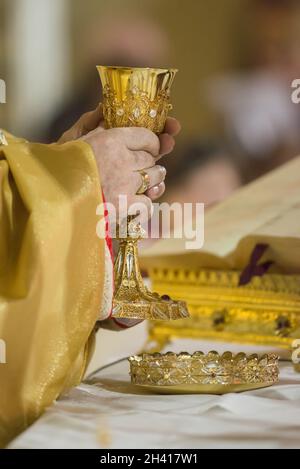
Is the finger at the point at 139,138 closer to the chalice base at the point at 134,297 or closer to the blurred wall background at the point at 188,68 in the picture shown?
the chalice base at the point at 134,297

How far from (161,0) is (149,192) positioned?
8.64 feet

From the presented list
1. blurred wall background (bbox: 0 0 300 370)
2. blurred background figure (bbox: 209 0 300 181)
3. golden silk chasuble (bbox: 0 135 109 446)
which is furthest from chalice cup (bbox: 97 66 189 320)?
blurred background figure (bbox: 209 0 300 181)

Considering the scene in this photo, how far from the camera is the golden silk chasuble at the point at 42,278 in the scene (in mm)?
954

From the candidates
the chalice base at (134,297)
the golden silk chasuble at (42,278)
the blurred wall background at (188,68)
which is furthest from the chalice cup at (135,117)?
the blurred wall background at (188,68)

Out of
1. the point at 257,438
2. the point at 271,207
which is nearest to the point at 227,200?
the point at 271,207

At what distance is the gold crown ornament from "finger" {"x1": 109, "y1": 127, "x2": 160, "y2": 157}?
9.1 inches

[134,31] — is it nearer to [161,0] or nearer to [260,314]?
[161,0]

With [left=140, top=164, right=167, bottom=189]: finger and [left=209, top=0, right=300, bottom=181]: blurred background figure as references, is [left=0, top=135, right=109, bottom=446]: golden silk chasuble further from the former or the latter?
[left=209, top=0, right=300, bottom=181]: blurred background figure

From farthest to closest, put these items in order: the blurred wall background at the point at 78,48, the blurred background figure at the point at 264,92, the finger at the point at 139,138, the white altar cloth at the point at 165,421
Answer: the blurred wall background at the point at 78,48 < the blurred background figure at the point at 264,92 < the finger at the point at 139,138 < the white altar cloth at the point at 165,421

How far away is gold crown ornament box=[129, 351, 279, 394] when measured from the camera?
3.27ft

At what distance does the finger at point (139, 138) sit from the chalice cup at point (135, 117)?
19 mm

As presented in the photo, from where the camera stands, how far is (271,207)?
174 cm

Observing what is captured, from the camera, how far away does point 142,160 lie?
108 cm

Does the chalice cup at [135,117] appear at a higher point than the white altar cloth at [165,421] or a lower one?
higher
